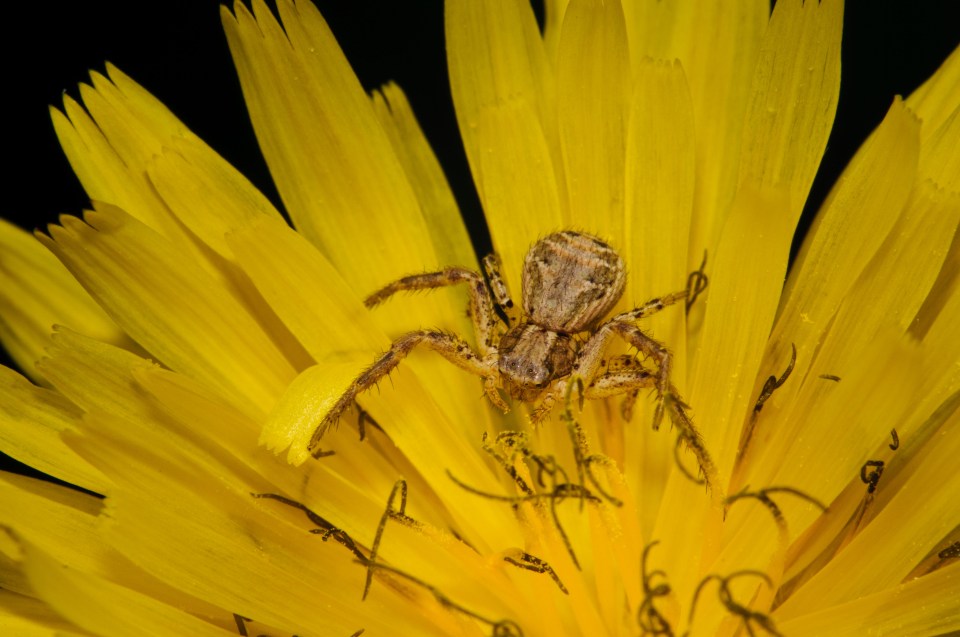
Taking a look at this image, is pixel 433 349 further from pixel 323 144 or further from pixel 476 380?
pixel 323 144

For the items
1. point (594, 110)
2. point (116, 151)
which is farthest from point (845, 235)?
point (116, 151)

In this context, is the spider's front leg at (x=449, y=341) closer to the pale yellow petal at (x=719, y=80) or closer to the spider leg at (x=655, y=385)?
the spider leg at (x=655, y=385)

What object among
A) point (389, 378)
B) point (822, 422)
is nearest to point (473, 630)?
point (389, 378)

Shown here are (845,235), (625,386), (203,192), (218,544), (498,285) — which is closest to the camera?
(218,544)

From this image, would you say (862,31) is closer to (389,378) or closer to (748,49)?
(748,49)

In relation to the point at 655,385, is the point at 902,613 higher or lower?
lower

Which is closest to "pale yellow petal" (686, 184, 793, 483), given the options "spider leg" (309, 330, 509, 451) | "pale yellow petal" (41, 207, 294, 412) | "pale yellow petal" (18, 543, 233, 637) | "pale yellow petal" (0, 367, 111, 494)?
"spider leg" (309, 330, 509, 451)

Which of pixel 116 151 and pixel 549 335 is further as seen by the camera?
pixel 549 335
